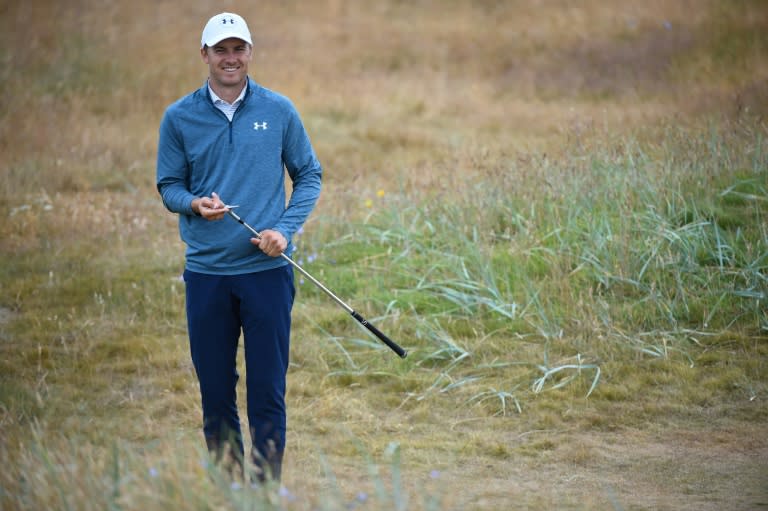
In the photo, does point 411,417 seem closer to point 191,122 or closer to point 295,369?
point 295,369

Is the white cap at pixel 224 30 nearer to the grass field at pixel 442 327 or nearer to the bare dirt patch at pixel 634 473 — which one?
the grass field at pixel 442 327

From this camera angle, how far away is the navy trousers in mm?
4125

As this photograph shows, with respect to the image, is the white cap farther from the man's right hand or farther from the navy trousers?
the navy trousers

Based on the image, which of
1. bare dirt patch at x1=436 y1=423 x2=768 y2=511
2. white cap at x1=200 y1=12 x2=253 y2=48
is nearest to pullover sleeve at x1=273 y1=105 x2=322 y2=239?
white cap at x1=200 y1=12 x2=253 y2=48

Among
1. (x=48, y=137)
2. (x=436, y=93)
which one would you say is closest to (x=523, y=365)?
(x=48, y=137)

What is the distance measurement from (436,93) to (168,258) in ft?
26.4

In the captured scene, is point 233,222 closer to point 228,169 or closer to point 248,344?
point 228,169

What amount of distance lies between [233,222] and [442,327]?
315cm

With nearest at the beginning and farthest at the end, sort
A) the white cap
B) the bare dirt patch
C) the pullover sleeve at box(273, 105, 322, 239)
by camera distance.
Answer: the white cap, the pullover sleeve at box(273, 105, 322, 239), the bare dirt patch

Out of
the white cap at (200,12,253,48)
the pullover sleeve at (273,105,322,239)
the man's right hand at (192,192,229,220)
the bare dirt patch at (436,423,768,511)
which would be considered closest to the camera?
the man's right hand at (192,192,229,220)

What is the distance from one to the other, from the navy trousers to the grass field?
22 cm

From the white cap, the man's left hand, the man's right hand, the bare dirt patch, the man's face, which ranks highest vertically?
the white cap

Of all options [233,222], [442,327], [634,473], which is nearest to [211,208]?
[233,222]

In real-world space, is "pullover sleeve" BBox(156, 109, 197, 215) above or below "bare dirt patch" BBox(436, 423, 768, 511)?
above
